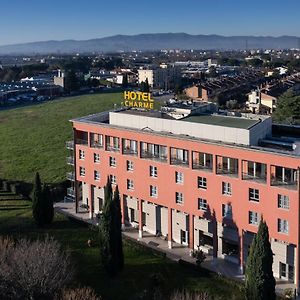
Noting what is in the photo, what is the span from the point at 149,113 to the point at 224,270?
16.3 m

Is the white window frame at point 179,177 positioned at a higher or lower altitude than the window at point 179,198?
higher

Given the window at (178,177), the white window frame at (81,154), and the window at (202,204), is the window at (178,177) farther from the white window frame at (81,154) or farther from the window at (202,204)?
the white window frame at (81,154)

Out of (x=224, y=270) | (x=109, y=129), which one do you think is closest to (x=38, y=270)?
(x=224, y=270)

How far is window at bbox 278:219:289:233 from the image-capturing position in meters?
38.1

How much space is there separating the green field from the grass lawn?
65.7 ft

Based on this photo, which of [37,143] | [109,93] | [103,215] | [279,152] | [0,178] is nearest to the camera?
[279,152]

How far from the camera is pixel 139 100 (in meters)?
49.4

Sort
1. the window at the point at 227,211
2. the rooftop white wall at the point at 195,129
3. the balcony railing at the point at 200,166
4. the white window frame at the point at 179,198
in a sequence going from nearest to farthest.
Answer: the rooftop white wall at the point at 195,129 < the window at the point at 227,211 < the balcony railing at the point at 200,166 < the white window frame at the point at 179,198

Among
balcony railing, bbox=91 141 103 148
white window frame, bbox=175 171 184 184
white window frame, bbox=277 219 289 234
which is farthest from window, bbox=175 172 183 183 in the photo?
balcony railing, bbox=91 141 103 148

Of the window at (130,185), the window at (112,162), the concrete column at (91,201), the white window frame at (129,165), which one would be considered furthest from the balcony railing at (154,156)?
the concrete column at (91,201)

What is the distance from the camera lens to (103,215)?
40188 mm

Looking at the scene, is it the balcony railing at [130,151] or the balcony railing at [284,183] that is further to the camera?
the balcony railing at [130,151]

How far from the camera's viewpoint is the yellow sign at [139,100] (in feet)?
159

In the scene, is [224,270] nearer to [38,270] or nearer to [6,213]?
[38,270]
